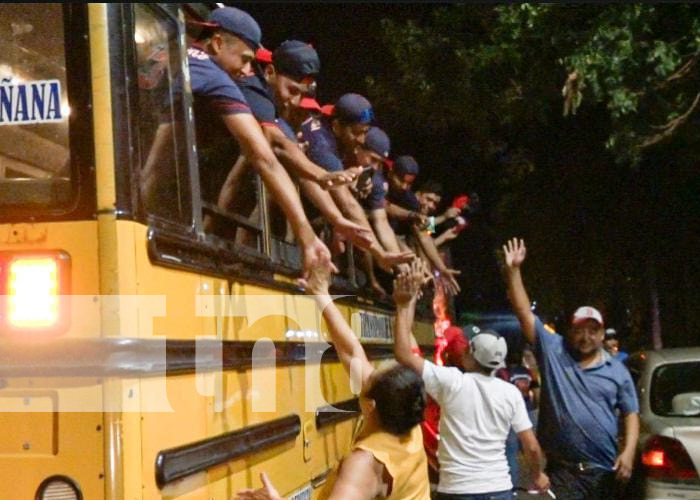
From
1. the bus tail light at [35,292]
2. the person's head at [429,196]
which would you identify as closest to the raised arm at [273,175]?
the bus tail light at [35,292]

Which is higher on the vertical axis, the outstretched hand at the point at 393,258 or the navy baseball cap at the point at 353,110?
the navy baseball cap at the point at 353,110

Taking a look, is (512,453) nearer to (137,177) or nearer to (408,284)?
(408,284)

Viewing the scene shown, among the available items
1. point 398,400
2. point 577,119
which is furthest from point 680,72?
point 398,400

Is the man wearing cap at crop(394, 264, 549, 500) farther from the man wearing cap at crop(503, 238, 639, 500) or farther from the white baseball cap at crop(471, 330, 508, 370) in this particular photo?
the man wearing cap at crop(503, 238, 639, 500)

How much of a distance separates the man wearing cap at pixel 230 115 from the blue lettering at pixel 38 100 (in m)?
0.87

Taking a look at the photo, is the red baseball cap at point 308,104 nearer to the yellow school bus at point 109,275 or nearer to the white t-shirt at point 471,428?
the white t-shirt at point 471,428

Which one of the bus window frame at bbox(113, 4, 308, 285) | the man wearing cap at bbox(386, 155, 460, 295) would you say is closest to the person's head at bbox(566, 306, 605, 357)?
the man wearing cap at bbox(386, 155, 460, 295)

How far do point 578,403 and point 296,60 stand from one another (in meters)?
2.51

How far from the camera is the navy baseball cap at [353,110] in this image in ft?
21.4

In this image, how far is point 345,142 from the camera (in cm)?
675

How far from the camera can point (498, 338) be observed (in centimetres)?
537

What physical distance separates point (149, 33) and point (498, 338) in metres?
2.67

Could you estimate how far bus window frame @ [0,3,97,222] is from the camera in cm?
307

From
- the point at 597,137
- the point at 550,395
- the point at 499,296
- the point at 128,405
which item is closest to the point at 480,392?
the point at 550,395
